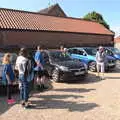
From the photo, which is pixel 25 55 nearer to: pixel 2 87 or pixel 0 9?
pixel 2 87

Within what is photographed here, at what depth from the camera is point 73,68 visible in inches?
472

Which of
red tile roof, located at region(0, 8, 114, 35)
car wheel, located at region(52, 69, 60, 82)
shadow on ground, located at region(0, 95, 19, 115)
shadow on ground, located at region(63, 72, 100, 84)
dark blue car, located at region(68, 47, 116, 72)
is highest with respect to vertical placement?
red tile roof, located at region(0, 8, 114, 35)

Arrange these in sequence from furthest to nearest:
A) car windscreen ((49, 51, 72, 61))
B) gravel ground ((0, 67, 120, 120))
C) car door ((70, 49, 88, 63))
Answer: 1. car door ((70, 49, 88, 63))
2. car windscreen ((49, 51, 72, 61))
3. gravel ground ((0, 67, 120, 120))

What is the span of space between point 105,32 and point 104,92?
28.4 metres

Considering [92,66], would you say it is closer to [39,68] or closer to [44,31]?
[39,68]

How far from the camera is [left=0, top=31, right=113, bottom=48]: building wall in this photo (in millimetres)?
23938

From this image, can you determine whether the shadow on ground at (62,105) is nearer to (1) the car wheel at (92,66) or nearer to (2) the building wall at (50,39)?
(1) the car wheel at (92,66)

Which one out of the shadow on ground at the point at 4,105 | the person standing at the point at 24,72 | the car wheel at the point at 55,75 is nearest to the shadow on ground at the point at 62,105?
the person standing at the point at 24,72

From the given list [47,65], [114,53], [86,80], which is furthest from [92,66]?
[114,53]

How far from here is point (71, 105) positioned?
7934 mm

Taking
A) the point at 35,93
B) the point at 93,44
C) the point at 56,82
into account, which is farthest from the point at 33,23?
the point at 35,93

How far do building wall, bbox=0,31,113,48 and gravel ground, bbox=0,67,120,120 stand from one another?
13.9 m

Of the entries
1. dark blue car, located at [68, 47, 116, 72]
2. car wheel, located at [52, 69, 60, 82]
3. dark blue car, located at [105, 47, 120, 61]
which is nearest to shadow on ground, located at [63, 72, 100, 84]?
car wheel, located at [52, 69, 60, 82]

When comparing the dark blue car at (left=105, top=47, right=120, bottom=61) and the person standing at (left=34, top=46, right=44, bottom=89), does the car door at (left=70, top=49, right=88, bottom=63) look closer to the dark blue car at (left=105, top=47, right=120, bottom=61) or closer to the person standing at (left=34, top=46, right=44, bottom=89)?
the dark blue car at (left=105, top=47, right=120, bottom=61)
